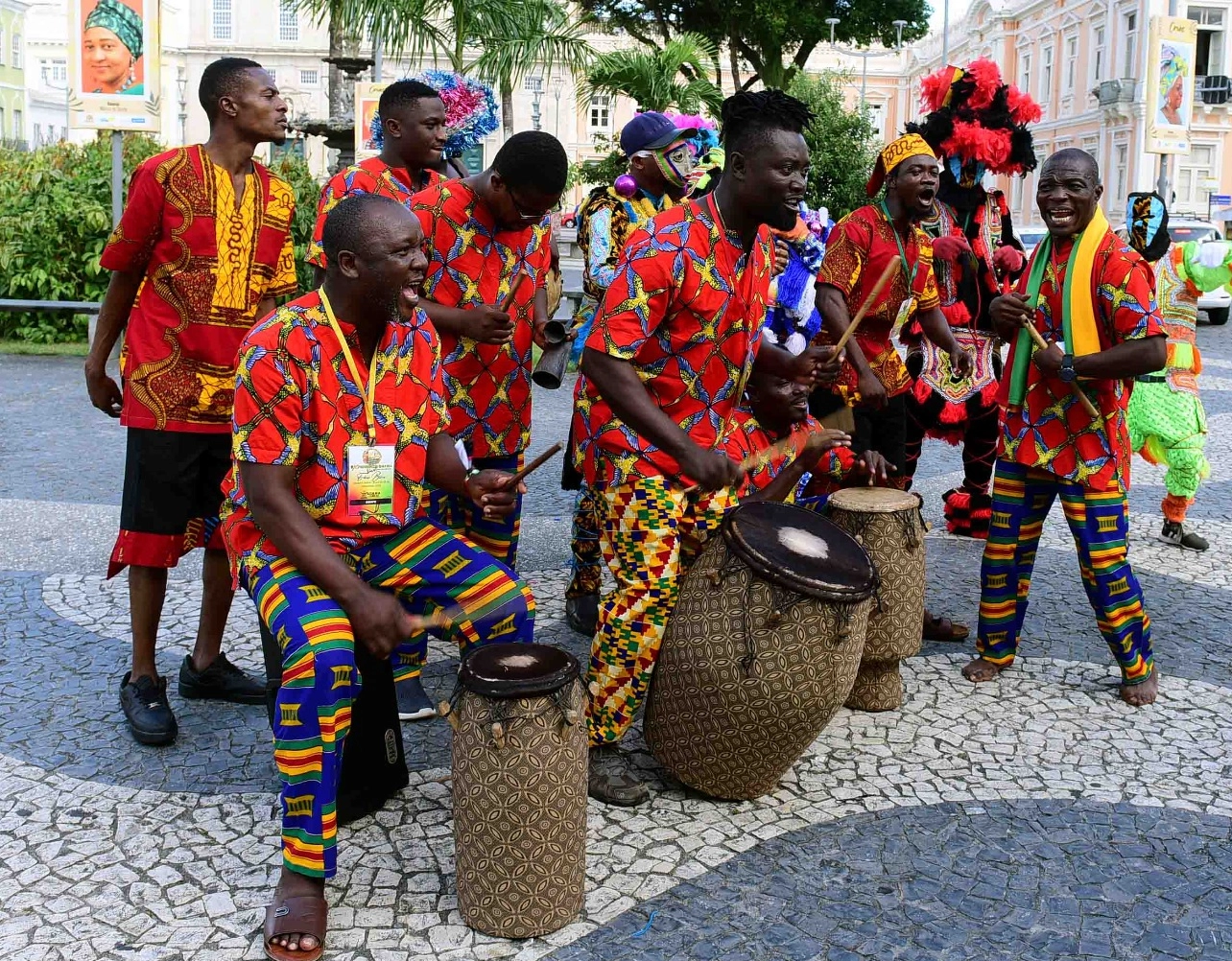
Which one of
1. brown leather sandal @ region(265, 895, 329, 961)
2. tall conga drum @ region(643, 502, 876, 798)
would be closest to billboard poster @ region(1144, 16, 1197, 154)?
tall conga drum @ region(643, 502, 876, 798)

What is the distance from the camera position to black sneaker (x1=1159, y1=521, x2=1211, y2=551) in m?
6.93

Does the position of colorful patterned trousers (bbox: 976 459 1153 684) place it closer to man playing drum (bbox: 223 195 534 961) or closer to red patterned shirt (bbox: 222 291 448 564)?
man playing drum (bbox: 223 195 534 961)

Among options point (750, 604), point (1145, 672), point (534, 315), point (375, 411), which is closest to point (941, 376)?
point (1145, 672)

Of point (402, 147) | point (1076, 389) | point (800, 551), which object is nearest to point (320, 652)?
point (800, 551)

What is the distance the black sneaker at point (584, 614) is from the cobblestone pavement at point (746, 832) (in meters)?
0.06

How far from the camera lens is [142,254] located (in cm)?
416

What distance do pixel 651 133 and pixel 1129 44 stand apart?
46876 mm

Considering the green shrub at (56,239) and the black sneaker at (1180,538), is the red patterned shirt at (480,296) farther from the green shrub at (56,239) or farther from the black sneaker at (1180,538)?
the green shrub at (56,239)

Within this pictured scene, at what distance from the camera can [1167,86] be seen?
48.8ft

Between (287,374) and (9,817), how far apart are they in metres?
1.66

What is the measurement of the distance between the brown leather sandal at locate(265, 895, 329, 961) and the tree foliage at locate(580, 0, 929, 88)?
2547 centimetres

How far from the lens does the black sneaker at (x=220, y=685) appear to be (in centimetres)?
455

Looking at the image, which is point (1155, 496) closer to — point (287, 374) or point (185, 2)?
point (287, 374)

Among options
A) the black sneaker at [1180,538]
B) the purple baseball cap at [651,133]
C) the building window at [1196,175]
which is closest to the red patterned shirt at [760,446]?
the purple baseball cap at [651,133]
